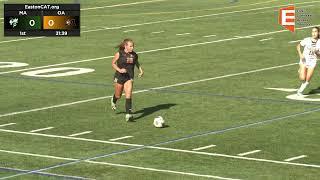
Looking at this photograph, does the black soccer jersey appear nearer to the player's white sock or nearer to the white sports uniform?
the player's white sock

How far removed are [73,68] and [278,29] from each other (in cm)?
1190

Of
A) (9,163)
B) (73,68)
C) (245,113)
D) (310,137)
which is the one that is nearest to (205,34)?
(73,68)

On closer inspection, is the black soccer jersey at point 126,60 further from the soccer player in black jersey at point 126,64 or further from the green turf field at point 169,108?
the green turf field at point 169,108

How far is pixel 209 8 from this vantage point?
5209 cm

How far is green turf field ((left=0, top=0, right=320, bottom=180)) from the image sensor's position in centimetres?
2000

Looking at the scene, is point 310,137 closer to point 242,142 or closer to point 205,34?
point 242,142

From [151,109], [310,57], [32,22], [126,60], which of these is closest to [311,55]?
[310,57]

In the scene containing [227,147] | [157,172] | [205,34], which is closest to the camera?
[157,172]

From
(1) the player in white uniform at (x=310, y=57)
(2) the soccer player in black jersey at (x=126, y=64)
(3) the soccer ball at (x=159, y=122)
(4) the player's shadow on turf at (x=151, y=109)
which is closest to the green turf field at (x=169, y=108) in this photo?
(4) the player's shadow on turf at (x=151, y=109)

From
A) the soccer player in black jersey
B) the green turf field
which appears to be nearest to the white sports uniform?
the green turf field

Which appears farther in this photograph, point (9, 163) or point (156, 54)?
point (156, 54)
